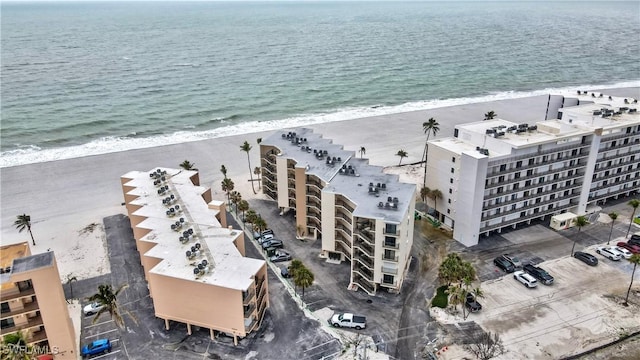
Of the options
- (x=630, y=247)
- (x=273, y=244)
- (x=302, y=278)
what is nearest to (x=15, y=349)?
(x=302, y=278)

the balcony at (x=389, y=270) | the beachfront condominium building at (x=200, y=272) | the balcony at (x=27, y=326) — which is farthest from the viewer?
the balcony at (x=389, y=270)

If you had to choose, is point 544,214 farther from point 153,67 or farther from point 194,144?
point 153,67

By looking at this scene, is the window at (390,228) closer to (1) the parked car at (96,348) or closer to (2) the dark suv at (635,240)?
(1) the parked car at (96,348)

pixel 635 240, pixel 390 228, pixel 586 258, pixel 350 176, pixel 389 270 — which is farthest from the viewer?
pixel 635 240

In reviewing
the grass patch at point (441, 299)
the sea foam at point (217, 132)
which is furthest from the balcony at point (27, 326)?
the sea foam at point (217, 132)

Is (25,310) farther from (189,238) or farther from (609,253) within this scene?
(609,253)

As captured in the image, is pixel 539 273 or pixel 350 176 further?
pixel 350 176

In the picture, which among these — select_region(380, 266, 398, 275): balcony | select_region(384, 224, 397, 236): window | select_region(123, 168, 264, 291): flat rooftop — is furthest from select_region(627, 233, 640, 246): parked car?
select_region(123, 168, 264, 291): flat rooftop
